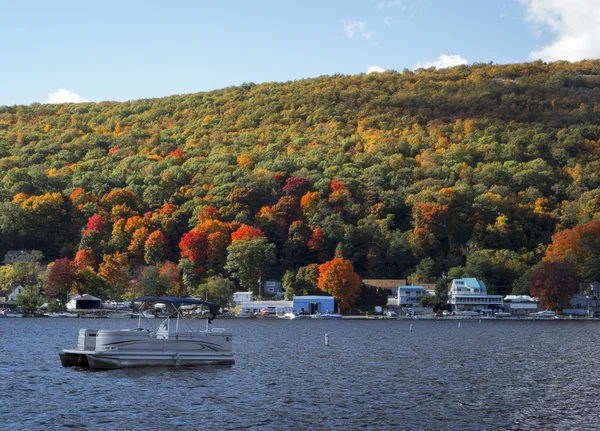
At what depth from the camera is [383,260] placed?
15675 cm

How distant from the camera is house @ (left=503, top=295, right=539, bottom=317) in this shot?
144375 mm

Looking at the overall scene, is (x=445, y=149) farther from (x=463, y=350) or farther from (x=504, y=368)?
(x=504, y=368)

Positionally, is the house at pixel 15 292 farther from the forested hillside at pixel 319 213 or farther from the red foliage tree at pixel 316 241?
the red foliage tree at pixel 316 241

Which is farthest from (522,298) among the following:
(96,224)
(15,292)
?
(15,292)

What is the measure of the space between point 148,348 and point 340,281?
95428mm

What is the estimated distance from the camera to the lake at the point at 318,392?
33.6 metres

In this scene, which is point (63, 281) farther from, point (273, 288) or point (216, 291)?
point (273, 288)

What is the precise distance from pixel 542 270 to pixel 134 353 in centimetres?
10528

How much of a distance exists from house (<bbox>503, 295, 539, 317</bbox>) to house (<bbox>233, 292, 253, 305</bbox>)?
4670 cm

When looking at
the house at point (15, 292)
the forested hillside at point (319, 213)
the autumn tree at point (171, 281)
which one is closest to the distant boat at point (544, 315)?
the forested hillside at point (319, 213)

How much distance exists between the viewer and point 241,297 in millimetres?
145625

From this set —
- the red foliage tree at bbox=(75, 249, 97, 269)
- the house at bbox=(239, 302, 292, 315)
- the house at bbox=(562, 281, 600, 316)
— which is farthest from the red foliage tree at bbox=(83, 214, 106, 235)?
the house at bbox=(562, 281, 600, 316)

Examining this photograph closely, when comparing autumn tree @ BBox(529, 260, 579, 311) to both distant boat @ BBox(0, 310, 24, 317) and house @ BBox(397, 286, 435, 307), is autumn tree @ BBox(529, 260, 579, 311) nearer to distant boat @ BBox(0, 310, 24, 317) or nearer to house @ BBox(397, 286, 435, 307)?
house @ BBox(397, 286, 435, 307)

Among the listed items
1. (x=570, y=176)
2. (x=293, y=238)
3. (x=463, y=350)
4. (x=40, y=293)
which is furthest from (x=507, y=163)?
(x=463, y=350)
